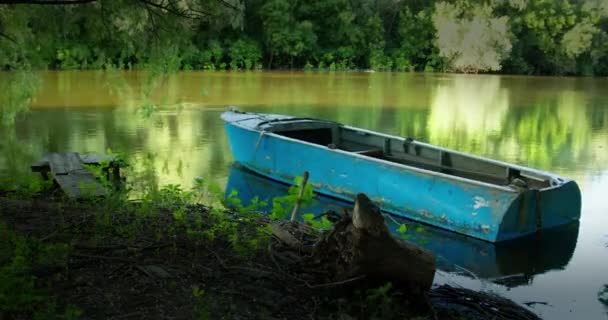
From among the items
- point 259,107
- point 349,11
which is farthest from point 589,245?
point 349,11

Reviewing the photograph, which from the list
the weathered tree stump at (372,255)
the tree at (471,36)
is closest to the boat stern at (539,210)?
the weathered tree stump at (372,255)

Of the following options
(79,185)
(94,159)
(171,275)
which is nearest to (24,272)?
(171,275)

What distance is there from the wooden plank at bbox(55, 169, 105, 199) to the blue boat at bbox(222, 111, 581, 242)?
3156mm

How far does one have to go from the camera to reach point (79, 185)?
19.8 feet

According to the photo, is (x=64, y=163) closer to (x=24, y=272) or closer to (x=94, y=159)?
(x=94, y=159)

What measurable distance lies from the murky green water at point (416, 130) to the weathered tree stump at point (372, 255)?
1823 millimetres

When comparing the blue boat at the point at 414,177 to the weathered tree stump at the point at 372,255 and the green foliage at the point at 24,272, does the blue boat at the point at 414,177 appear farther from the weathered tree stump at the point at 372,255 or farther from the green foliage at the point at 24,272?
the green foliage at the point at 24,272

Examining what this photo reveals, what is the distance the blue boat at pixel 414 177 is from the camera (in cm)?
712

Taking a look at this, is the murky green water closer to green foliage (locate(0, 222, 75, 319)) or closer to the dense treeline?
green foliage (locate(0, 222, 75, 319))

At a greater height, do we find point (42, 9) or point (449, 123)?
point (42, 9)

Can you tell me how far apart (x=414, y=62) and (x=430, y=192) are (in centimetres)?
4091

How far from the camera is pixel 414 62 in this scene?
4738 centimetres

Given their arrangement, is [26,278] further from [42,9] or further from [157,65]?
[42,9]

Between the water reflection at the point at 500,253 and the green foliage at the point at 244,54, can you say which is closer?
the water reflection at the point at 500,253
